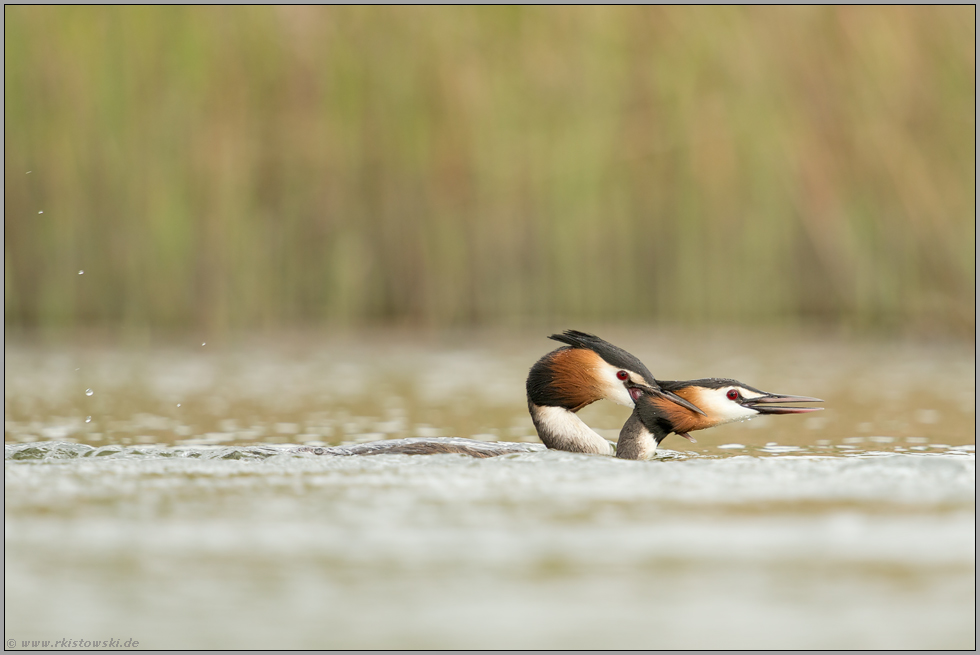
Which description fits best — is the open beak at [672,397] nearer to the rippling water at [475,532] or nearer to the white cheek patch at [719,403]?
the white cheek patch at [719,403]

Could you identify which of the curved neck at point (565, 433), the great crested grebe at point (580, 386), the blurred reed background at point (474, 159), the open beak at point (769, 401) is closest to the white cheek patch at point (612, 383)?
the great crested grebe at point (580, 386)

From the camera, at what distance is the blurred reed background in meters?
11.1

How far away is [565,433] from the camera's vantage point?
272 inches

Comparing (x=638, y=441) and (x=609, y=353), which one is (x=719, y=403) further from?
(x=609, y=353)

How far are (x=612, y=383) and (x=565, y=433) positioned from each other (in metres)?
0.35

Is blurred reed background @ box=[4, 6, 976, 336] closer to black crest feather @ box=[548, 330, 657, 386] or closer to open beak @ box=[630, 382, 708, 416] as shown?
black crest feather @ box=[548, 330, 657, 386]

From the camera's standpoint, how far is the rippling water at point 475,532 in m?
3.77

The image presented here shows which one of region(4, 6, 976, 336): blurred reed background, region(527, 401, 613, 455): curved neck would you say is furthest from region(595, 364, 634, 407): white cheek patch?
region(4, 6, 976, 336): blurred reed background

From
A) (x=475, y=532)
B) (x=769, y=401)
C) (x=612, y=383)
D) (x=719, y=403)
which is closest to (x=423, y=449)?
(x=612, y=383)

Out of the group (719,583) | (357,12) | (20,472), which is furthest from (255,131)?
(719,583)

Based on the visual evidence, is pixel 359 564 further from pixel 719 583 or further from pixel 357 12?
pixel 357 12

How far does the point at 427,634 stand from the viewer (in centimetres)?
365

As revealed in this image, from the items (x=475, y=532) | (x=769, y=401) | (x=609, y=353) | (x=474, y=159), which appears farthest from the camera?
(x=474, y=159)

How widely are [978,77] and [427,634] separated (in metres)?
9.60
